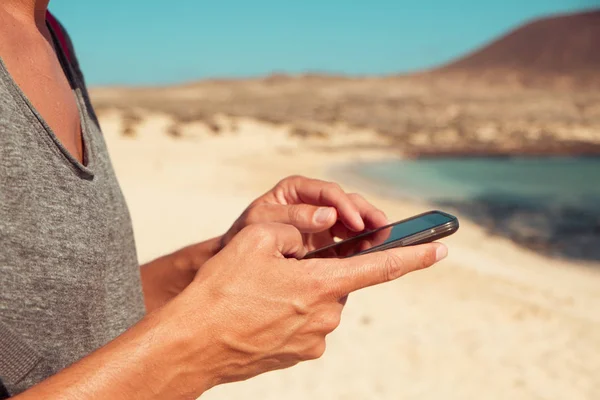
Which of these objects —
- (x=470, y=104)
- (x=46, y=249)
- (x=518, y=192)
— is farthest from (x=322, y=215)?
(x=470, y=104)

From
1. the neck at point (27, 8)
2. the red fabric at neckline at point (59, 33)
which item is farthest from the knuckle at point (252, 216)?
the neck at point (27, 8)

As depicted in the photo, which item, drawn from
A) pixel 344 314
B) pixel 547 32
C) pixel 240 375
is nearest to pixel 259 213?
pixel 240 375

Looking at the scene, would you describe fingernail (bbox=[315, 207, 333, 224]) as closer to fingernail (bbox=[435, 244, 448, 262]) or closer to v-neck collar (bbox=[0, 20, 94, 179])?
fingernail (bbox=[435, 244, 448, 262])

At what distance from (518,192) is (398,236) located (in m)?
13.5

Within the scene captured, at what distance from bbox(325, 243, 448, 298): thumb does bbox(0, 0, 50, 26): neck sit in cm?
72

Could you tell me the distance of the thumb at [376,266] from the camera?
Result: 114 centimetres

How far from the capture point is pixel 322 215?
1541 mm

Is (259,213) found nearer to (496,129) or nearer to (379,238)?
(379,238)

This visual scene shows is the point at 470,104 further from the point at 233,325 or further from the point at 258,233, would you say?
the point at 233,325

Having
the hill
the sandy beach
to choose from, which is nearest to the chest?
the sandy beach

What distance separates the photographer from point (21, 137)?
98cm

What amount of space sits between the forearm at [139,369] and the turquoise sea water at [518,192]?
8.95 m

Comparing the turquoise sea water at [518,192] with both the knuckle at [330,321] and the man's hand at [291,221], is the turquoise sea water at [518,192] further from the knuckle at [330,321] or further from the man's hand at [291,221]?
the knuckle at [330,321]

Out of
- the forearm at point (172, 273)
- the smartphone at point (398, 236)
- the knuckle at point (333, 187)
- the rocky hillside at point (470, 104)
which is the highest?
the knuckle at point (333, 187)
